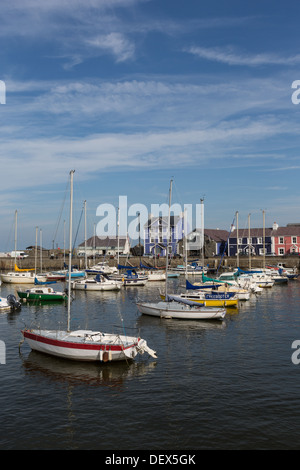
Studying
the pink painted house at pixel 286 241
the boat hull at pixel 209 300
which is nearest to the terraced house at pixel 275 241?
the pink painted house at pixel 286 241

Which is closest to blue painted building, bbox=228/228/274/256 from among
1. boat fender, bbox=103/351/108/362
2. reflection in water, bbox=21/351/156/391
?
reflection in water, bbox=21/351/156/391

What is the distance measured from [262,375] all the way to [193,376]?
3986 millimetres

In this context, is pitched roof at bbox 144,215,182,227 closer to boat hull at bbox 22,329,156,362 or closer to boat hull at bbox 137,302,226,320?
boat hull at bbox 137,302,226,320

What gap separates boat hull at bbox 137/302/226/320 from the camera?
38.1 meters

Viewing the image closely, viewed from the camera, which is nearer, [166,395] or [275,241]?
[166,395]

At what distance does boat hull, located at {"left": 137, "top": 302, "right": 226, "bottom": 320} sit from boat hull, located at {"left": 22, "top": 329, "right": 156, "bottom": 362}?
13.3m

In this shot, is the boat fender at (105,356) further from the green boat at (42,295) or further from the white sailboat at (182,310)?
the green boat at (42,295)

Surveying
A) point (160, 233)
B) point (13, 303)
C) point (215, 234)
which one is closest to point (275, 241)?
point (215, 234)

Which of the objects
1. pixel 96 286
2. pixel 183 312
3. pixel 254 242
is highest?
pixel 254 242

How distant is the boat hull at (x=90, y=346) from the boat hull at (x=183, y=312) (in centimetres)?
1332

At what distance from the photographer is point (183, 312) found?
38500 mm

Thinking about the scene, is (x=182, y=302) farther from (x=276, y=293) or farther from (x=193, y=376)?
(x=276, y=293)

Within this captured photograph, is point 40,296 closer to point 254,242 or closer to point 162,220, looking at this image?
point 162,220

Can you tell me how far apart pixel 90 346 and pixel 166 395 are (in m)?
6.36
